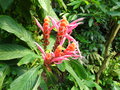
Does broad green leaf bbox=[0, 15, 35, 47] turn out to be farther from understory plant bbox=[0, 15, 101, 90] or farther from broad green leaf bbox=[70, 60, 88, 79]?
broad green leaf bbox=[70, 60, 88, 79]

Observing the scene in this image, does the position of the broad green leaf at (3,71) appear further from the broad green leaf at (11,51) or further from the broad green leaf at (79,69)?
the broad green leaf at (79,69)

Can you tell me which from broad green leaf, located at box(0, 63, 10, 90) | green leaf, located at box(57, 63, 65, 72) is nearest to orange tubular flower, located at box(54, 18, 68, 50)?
green leaf, located at box(57, 63, 65, 72)

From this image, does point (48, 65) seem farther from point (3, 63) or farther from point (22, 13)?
point (22, 13)

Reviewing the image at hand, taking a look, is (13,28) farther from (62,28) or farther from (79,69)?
(79,69)

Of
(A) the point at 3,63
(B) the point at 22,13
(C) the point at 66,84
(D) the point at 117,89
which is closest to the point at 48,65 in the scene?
(A) the point at 3,63

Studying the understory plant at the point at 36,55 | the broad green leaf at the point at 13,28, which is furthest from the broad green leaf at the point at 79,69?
the broad green leaf at the point at 13,28

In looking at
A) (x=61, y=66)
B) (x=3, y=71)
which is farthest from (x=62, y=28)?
(x=3, y=71)
